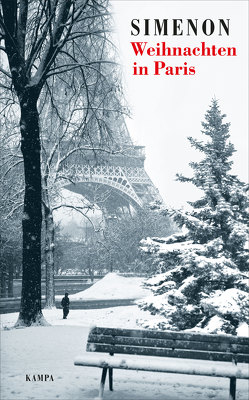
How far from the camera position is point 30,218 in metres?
9.70

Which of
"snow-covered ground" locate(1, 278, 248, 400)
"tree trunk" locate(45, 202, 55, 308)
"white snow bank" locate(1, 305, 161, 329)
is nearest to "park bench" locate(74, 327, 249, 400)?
"snow-covered ground" locate(1, 278, 248, 400)

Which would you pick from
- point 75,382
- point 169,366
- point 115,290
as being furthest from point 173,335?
point 115,290

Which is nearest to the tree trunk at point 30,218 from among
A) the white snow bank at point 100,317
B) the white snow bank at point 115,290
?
the white snow bank at point 100,317

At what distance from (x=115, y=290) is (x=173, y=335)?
3199 centimetres

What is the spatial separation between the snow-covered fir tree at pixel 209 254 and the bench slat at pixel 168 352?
5.16 metres

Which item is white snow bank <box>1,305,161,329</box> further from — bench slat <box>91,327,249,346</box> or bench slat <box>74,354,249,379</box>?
bench slat <box>74,354,249,379</box>

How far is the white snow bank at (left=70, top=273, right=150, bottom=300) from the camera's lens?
35.1m

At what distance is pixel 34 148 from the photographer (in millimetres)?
9688

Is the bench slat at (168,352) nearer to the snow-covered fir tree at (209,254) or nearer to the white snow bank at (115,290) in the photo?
the snow-covered fir tree at (209,254)

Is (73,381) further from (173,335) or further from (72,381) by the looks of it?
(173,335)

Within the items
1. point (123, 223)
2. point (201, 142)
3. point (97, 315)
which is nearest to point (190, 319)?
point (201, 142)

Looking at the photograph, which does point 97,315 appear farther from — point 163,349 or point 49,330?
point 163,349

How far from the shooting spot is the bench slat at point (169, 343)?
480 centimetres

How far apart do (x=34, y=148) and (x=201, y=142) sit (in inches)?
185
